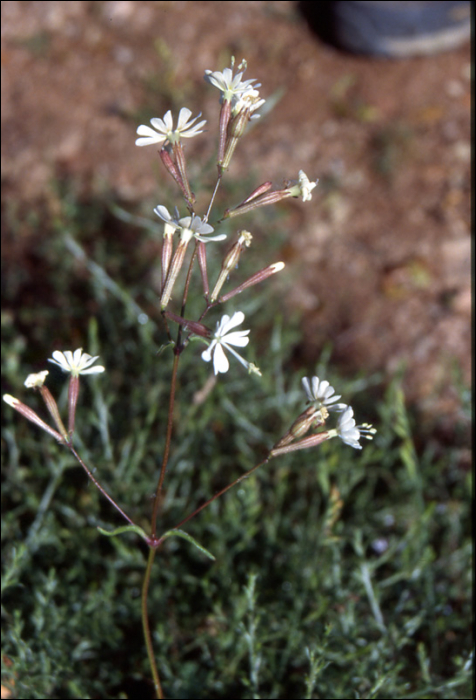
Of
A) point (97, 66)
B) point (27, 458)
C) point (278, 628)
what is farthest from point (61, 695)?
point (97, 66)

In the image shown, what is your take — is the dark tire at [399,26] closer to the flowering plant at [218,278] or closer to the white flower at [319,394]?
the flowering plant at [218,278]

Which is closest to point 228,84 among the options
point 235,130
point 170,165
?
point 235,130

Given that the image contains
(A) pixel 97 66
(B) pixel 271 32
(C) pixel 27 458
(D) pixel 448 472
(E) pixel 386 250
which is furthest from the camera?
(B) pixel 271 32

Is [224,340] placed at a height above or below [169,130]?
below

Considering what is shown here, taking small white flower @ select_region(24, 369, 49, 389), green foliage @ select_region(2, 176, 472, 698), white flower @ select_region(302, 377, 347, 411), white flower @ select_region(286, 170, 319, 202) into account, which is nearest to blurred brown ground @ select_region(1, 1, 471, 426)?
green foliage @ select_region(2, 176, 472, 698)

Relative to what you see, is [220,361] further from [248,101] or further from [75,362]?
[248,101]

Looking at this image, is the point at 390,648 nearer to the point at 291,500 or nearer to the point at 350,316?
the point at 291,500
